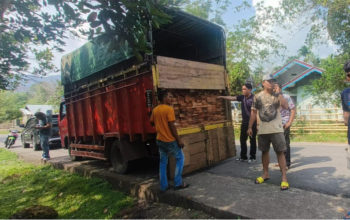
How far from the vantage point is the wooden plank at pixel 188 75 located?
447 cm

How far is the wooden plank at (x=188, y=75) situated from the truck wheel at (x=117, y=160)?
6.25 feet

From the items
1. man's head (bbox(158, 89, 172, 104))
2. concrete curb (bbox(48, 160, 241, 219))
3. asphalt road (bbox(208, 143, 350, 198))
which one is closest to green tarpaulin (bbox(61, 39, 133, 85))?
man's head (bbox(158, 89, 172, 104))

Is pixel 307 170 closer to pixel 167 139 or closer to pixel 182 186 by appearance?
pixel 182 186

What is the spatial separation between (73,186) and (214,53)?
4.53 m

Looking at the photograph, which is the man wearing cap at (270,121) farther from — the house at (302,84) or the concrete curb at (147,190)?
the house at (302,84)

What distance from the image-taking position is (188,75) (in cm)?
493

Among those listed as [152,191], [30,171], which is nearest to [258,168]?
[152,191]

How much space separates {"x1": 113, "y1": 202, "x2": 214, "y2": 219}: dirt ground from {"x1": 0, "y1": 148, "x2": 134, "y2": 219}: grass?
8.3 inches

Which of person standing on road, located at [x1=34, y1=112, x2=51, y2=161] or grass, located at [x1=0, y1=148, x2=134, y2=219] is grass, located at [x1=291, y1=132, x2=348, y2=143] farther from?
person standing on road, located at [x1=34, y1=112, x2=51, y2=161]

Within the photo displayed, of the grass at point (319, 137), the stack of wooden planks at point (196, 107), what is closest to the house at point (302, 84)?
the grass at point (319, 137)

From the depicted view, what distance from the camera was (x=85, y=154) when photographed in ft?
22.0

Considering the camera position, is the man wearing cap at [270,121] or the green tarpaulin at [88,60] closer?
the man wearing cap at [270,121]

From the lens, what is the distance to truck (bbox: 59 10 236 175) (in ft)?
15.5

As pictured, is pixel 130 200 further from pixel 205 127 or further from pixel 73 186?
pixel 205 127
